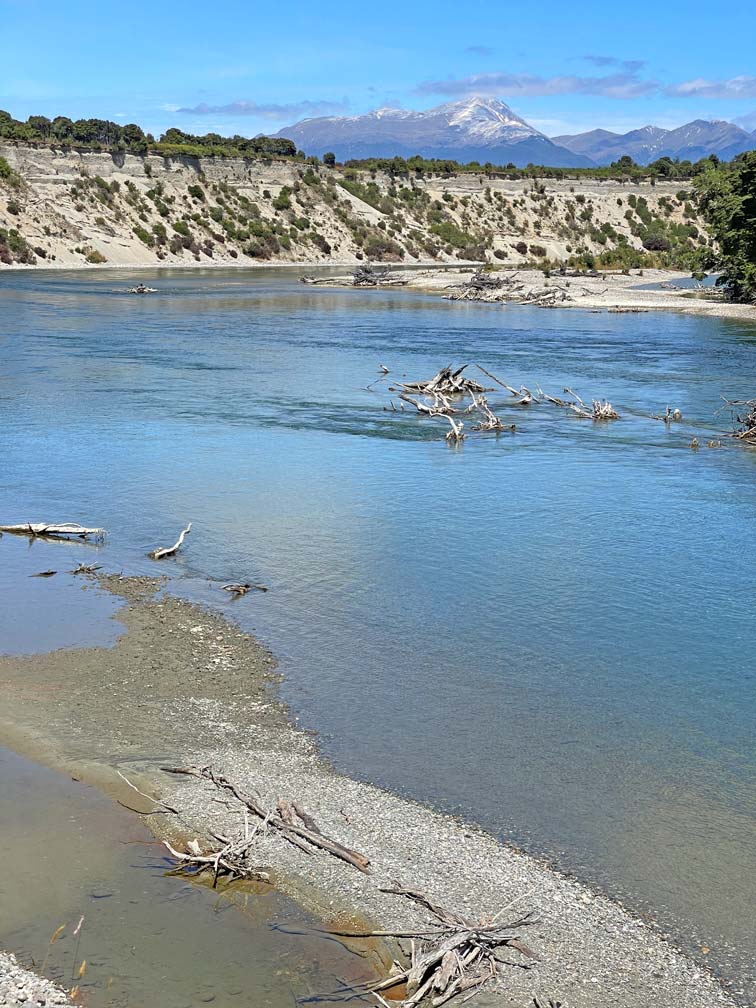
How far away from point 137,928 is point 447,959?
5.57ft

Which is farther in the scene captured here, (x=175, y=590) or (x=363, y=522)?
(x=363, y=522)

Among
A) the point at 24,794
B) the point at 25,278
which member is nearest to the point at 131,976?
the point at 24,794

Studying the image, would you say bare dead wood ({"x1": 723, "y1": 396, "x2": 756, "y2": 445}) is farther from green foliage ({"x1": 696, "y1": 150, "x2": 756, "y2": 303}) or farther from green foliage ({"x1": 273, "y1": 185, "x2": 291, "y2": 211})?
green foliage ({"x1": 273, "y1": 185, "x2": 291, "y2": 211})

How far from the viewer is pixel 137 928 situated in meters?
6.12

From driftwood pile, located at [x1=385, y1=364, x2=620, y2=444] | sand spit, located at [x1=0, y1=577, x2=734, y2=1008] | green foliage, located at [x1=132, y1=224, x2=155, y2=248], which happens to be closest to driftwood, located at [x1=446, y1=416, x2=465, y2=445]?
driftwood pile, located at [x1=385, y1=364, x2=620, y2=444]

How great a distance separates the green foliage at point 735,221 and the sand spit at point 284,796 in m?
43.8

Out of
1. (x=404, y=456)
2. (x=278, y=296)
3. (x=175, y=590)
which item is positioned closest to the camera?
(x=175, y=590)

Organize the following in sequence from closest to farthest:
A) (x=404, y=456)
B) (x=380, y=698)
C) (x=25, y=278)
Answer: (x=380, y=698) → (x=404, y=456) → (x=25, y=278)

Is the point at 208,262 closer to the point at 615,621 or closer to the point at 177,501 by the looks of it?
the point at 177,501

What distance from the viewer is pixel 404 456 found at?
19.9 metres

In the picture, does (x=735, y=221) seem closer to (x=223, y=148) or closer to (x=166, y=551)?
(x=166, y=551)

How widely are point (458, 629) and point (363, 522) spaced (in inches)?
168

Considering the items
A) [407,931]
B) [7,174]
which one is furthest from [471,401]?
[7,174]

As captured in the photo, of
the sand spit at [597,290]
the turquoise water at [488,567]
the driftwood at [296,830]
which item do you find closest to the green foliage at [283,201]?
the sand spit at [597,290]
